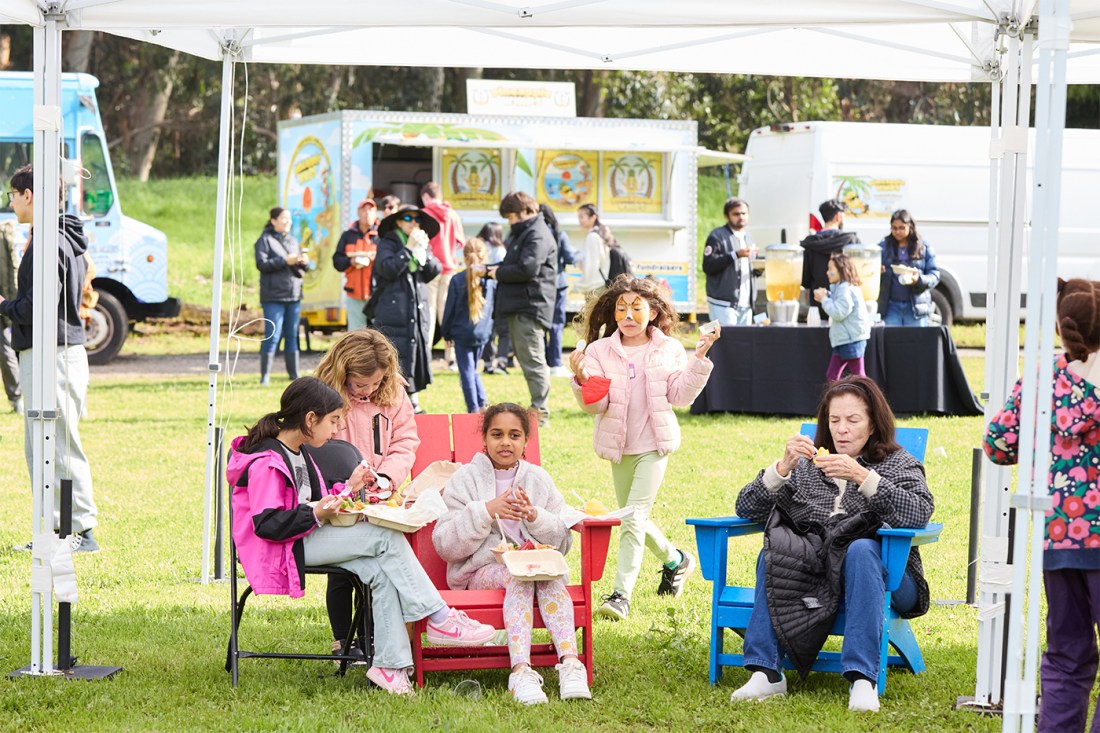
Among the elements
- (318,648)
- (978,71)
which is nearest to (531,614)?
(318,648)

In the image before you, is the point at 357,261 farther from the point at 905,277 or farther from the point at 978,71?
the point at 978,71

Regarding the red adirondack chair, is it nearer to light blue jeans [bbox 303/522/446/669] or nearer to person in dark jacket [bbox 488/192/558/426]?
light blue jeans [bbox 303/522/446/669]

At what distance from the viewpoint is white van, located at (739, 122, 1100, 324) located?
15812mm

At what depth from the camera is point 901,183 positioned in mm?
16094

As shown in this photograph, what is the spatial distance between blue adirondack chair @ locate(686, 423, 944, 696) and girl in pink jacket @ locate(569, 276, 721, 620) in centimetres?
81

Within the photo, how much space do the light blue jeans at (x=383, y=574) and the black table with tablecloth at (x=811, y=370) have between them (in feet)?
21.7

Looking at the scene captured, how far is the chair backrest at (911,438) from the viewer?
5.17 metres

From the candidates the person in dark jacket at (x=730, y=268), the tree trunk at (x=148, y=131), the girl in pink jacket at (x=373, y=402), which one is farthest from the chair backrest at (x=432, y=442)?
the tree trunk at (x=148, y=131)

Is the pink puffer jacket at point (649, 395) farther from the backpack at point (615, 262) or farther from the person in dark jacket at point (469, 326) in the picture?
the backpack at point (615, 262)

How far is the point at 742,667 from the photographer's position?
190 inches

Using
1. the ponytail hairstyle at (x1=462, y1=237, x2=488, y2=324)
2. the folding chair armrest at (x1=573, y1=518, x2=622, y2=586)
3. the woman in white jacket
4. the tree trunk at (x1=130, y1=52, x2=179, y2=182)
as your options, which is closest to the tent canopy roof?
the woman in white jacket

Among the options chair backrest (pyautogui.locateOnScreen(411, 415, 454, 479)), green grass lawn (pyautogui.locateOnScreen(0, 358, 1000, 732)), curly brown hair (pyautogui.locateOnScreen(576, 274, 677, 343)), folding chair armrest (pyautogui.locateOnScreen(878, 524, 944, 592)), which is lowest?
green grass lawn (pyautogui.locateOnScreen(0, 358, 1000, 732))

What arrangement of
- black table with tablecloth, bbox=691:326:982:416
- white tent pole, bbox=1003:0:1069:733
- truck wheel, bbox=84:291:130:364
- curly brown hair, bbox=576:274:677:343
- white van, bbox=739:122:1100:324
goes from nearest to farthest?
white tent pole, bbox=1003:0:1069:733 → curly brown hair, bbox=576:274:677:343 → black table with tablecloth, bbox=691:326:982:416 → truck wheel, bbox=84:291:130:364 → white van, bbox=739:122:1100:324

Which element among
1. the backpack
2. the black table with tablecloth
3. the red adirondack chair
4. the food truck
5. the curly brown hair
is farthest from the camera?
the food truck
